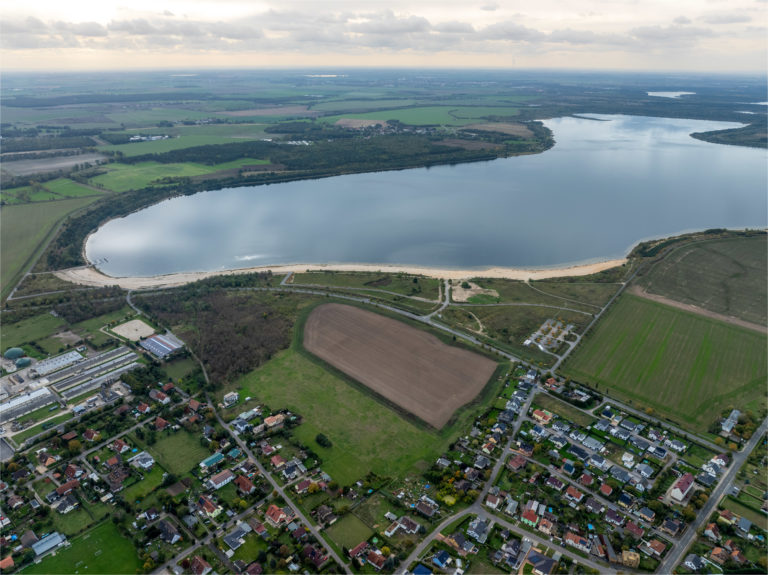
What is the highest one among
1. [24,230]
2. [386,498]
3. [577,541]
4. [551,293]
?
[551,293]

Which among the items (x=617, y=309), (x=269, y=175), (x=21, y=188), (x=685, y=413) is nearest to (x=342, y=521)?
(x=685, y=413)

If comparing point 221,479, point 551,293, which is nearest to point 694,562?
point 221,479

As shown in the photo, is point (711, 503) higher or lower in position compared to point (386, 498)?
higher

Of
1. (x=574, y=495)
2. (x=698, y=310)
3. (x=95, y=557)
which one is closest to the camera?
(x=95, y=557)

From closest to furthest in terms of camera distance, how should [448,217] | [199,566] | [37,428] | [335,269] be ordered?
[199,566] < [37,428] < [335,269] < [448,217]

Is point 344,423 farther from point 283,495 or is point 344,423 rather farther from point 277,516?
point 277,516

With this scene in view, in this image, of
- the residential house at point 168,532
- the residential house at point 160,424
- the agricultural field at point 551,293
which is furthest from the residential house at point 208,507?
the agricultural field at point 551,293

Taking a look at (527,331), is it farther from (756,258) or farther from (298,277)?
(756,258)

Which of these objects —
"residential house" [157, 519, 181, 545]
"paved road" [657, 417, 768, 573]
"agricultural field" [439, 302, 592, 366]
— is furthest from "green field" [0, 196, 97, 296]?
"paved road" [657, 417, 768, 573]
